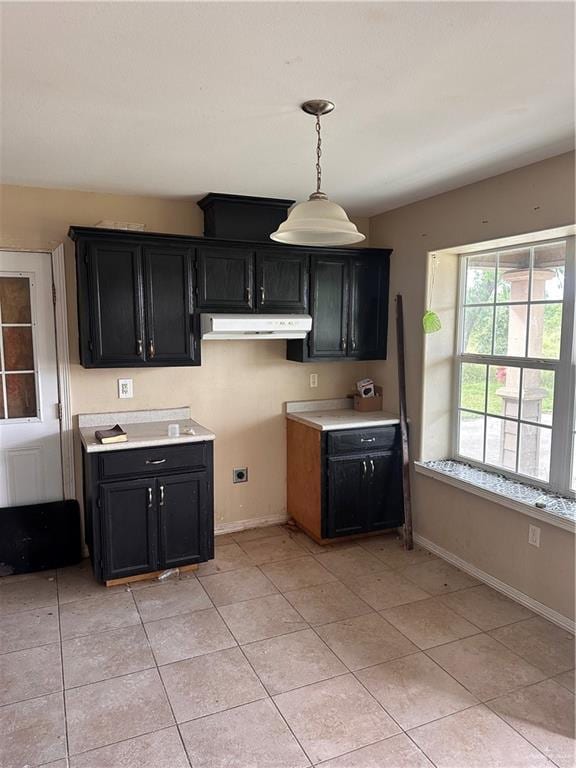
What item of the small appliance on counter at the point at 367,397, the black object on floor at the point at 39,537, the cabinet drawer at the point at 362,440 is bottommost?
the black object on floor at the point at 39,537

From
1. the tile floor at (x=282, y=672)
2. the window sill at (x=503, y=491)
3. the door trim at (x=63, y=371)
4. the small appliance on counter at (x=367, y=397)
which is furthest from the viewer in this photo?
the small appliance on counter at (x=367, y=397)

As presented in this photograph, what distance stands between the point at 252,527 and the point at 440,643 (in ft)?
6.00

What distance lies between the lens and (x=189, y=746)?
1987mm

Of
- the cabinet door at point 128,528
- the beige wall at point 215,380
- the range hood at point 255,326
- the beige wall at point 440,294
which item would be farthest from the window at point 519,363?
the cabinet door at point 128,528

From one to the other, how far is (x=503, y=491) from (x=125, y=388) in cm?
251

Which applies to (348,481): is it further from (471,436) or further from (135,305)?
(135,305)

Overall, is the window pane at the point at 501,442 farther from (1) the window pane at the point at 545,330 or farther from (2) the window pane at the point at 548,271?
(2) the window pane at the point at 548,271

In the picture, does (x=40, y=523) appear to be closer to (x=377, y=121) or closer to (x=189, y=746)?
(x=189, y=746)

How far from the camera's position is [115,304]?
3254 mm

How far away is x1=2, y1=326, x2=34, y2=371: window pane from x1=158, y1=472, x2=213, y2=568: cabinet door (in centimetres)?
118

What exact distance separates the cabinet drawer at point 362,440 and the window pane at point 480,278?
3.51ft

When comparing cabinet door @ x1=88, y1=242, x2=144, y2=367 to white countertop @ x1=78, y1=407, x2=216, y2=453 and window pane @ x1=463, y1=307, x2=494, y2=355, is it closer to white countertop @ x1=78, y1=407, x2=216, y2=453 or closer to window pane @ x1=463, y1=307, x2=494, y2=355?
white countertop @ x1=78, y1=407, x2=216, y2=453

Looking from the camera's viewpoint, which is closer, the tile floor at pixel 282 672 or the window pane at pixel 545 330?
the tile floor at pixel 282 672

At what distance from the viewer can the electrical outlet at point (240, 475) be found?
4051 mm
